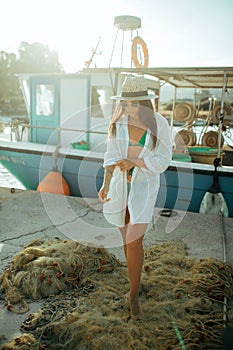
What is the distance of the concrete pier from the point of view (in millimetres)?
4047

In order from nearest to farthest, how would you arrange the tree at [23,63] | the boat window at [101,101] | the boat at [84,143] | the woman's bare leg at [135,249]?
the woman's bare leg at [135,249] → the boat at [84,143] → the boat window at [101,101] → the tree at [23,63]

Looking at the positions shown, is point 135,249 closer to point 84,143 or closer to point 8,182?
point 84,143

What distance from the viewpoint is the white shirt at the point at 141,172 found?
2359 mm

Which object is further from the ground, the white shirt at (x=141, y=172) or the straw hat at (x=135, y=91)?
the straw hat at (x=135, y=91)

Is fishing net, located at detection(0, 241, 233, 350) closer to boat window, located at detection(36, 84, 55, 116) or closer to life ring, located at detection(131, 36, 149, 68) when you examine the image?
life ring, located at detection(131, 36, 149, 68)

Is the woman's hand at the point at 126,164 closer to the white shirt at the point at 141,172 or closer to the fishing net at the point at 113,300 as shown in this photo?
the white shirt at the point at 141,172

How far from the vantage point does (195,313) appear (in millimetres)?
2605

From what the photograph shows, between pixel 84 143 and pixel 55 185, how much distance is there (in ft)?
3.14

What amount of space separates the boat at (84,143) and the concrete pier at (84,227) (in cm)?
51

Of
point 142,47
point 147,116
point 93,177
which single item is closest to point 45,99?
point 93,177

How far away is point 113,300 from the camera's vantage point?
2764 mm

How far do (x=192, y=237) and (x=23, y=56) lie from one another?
199 ft

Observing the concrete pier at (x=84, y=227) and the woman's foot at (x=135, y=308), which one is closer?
the woman's foot at (x=135, y=308)

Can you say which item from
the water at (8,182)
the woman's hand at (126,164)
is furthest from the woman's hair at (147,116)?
the water at (8,182)
